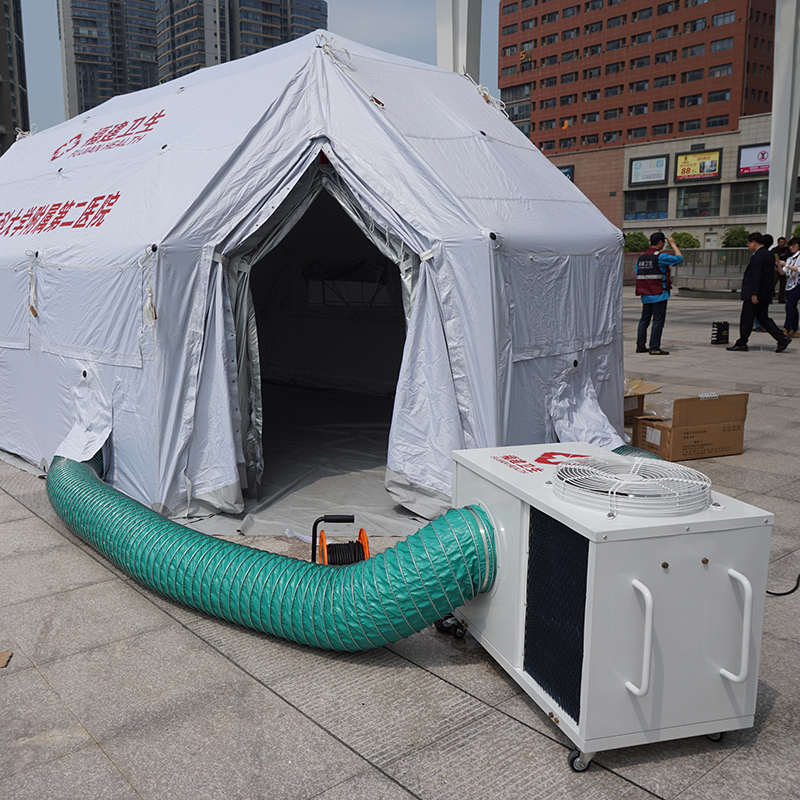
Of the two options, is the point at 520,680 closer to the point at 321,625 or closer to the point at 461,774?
the point at 461,774

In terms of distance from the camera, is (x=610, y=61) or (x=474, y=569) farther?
(x=610, y=61)

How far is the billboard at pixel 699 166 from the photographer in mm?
67688

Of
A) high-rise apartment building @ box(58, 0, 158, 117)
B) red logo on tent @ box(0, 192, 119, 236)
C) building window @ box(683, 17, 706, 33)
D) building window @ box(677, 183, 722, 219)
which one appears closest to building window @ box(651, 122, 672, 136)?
building window @ box(677, 183, 722, 219)

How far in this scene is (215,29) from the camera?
95688 millimetres

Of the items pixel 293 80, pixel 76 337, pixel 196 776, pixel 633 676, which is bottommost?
pixel 196 776

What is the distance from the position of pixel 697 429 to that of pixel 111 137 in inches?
253

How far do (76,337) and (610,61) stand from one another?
277 ft

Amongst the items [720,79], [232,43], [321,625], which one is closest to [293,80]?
[321,625]

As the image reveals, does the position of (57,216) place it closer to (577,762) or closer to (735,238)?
(577,762)

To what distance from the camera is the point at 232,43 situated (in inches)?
Answer: 3812

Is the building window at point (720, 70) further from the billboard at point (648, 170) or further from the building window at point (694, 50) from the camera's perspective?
the billboard at point (648, 170)

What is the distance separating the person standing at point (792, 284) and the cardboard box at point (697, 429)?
31.3ft

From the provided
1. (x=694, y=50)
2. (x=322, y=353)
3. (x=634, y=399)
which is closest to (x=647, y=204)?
(x=694, y=50)

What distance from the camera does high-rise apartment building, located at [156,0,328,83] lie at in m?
93.8
